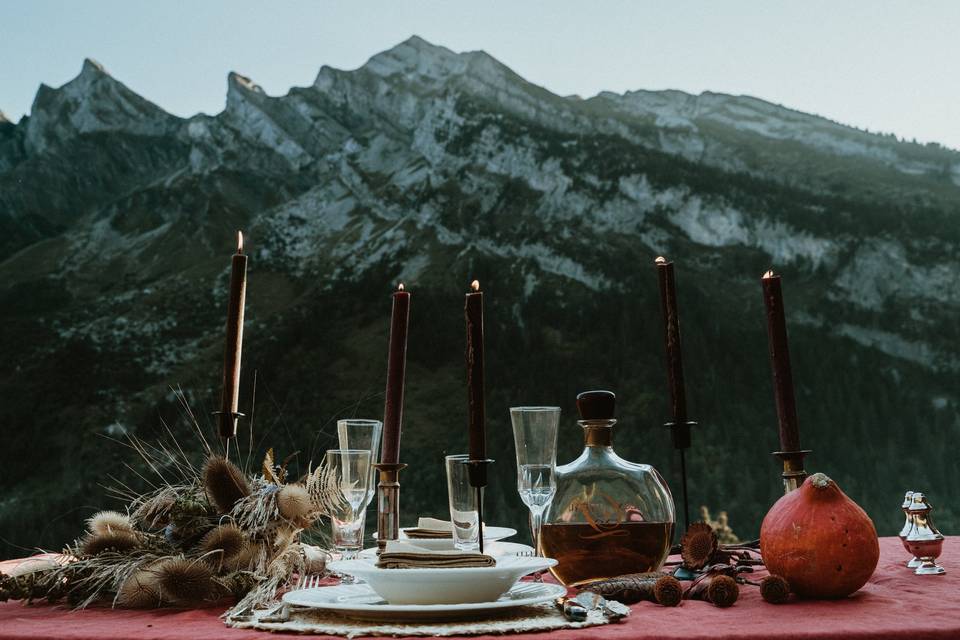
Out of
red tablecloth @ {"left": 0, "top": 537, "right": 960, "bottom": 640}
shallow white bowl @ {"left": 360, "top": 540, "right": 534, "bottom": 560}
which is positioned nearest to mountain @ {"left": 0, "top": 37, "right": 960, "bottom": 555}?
shallow white bowl @ {"left": 360, "top": 540, "right": 534, "bottom": 560}

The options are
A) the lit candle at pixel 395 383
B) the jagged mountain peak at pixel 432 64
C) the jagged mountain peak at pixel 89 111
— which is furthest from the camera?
the jagged mountain peak at pixel 89 111

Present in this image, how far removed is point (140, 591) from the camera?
124cm

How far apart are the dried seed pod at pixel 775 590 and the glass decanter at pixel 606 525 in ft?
0.75

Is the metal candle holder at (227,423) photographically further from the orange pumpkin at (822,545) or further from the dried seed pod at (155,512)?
the orange pumpkin at (822,545)

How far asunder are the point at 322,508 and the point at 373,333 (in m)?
28.7

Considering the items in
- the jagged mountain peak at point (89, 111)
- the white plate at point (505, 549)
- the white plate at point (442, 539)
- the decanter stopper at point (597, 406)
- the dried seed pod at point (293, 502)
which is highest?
the jagged mountain peak at point (89, 111)

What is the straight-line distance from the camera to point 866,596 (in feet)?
3.87

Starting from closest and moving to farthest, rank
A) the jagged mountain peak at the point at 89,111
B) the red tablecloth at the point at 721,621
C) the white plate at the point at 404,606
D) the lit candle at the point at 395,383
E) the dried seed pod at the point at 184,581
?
the red tablecloth at the point at 721,621 → the white plate at the point at 404,606 → the dried seed pod at the point at 184,581 → the lit candle at the point at 395,383 → the jagged mountain peak at the point at 89,111

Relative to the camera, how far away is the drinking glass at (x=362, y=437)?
56.9 inches

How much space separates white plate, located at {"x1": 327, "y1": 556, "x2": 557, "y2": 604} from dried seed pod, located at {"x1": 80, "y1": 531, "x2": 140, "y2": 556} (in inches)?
20.4

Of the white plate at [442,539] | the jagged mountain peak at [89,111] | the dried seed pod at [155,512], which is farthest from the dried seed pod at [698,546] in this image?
the jagged mountain peak at [89,111]

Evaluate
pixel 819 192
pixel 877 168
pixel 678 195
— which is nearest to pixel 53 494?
pixel 678 195

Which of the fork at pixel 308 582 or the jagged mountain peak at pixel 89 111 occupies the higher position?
the jagged mountain peak at pixel 89 111

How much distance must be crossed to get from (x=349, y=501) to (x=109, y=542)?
1.34ft
